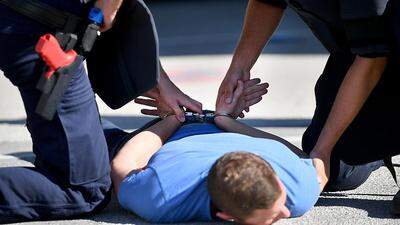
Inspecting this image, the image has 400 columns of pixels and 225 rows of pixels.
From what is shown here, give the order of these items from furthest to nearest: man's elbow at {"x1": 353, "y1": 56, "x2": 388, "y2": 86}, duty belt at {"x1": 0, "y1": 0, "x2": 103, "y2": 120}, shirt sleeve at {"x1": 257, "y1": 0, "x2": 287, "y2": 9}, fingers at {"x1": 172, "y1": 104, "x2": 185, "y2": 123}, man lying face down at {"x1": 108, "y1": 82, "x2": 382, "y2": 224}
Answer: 1. shirt sleeve at {"x1": 257, "y1": 0, "x2": 287, "y2": 9}
2. fingers at {"x1": 172, "y1": 104, "x2": 185, "y2": 123}
3. man's elbow at {"x1": 353, "y1": 56, "x2": 388, "y2": 86}
4. duty belt at {"x1": 0, "y1": 0, "x2": 103, "y2": 120}
5. man lying face down at {"x1": 108, "y1": 82, "x2": 382, "y2": 224}

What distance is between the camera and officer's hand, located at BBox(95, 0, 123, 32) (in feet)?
11.6

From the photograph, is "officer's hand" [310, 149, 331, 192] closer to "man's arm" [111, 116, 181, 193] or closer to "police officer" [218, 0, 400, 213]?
"police officer" [218, 0, 400, 213]

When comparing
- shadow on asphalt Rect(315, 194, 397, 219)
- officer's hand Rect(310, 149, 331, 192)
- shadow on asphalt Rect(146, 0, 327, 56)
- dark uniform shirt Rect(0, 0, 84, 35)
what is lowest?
shadow on asphalt Rect(146, 0, 327, 56)

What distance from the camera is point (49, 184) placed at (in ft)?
11.9

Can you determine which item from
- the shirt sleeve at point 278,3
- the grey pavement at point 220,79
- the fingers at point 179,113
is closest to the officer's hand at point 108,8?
the fingers at point 179,113

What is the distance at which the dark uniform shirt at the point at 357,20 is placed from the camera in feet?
11.5

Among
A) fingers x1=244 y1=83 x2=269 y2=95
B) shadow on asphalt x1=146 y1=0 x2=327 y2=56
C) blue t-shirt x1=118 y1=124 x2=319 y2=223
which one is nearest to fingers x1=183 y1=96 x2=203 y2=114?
fingers x1=244 y1=83 x2=269 y2=95

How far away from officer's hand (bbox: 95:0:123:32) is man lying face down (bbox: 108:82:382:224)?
0.55 metres

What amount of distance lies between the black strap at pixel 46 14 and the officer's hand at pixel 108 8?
0.09 m

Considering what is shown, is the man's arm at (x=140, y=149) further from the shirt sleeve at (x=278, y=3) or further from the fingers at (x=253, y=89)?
the shirt sleeve at (x=278, y=3)

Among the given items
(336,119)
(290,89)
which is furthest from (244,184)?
(290,89)

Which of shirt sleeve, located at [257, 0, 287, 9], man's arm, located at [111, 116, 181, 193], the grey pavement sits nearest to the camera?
man's arm, located at [111, 116, 181, 193]

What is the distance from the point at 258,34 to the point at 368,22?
Answer: 0.86 meters

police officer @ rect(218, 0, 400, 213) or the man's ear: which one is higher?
police officer @ rect(218, 0, 400, 213)
